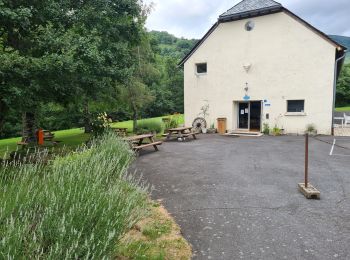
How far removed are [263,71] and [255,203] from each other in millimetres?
13957

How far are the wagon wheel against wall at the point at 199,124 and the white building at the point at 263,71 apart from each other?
0.39 m

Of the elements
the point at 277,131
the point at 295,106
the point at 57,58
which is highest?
the point at 57,58

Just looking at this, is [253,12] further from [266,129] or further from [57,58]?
[57,58]

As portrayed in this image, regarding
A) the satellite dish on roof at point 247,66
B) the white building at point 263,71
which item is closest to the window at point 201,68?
the white building at point 263,71

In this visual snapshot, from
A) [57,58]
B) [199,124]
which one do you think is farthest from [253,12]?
[57,58]

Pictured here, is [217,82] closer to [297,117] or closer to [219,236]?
[297,117]

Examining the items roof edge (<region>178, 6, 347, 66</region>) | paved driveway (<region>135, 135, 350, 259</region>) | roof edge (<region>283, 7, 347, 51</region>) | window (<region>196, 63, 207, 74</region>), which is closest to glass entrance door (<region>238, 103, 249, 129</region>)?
window (<region>196, 63, 207, 74</region>)

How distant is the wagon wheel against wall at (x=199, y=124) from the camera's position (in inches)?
791

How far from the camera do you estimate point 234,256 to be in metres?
3.82

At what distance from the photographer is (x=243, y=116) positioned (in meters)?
19.4

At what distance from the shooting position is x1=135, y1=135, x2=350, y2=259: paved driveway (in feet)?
13.3

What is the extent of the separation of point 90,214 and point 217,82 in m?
17.7

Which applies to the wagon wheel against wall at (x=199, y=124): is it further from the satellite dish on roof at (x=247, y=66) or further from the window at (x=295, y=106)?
the window at (x=295, y=106)

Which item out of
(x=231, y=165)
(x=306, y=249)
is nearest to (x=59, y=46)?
(x=231, y=165)
